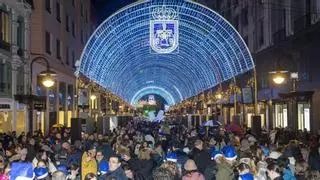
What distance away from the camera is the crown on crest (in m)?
45.9

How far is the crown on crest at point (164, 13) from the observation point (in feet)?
151

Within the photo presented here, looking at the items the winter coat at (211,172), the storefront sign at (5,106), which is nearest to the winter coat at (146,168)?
the winter coat at (211,172)

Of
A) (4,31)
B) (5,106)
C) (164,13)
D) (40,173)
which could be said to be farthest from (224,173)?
(164,13)

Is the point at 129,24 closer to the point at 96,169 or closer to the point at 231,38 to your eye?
the point at 231,38

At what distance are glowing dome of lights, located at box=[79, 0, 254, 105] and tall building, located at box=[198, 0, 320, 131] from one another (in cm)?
205

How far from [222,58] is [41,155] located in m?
40.8

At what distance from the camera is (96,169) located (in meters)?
15.7

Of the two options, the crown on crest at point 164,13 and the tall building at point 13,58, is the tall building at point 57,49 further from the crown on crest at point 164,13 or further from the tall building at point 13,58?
the crown on crest at point 164,13

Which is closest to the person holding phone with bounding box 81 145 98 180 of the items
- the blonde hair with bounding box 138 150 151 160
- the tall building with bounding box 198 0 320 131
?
the blonde hair with bounding box 138 150 151 160

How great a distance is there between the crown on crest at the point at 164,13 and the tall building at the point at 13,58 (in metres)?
8.95

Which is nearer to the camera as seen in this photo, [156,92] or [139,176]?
[139,176]

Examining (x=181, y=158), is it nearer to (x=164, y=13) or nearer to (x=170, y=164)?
(x=170, y=164)

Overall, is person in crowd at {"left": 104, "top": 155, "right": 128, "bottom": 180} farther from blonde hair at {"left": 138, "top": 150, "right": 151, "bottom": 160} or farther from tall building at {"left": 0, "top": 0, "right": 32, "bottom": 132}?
tall building at {"left": 0, "top": 0, "right": 32, "bottom": 132}

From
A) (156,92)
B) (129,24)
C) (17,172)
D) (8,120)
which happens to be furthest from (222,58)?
(156,92)
